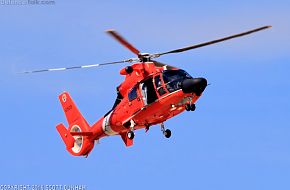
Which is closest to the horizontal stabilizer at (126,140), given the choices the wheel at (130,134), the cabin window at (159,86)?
the wheel at (130,134)

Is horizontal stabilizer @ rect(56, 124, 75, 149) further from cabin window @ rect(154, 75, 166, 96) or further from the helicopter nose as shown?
the helicopter nose

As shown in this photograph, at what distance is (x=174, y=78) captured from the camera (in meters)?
46.1

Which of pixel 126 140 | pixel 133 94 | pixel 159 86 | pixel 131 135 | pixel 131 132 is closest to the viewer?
pixel 159 86

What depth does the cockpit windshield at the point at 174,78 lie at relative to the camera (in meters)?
45.8

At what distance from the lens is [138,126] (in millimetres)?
48750

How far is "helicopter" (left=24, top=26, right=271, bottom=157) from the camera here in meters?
45.4

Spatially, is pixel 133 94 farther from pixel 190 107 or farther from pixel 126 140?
pixel 190 107

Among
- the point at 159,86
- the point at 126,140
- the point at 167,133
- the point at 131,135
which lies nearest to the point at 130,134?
the point at 131,135

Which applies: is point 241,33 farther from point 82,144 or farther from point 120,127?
point 82,144

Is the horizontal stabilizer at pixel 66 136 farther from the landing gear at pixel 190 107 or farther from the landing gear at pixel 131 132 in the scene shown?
the landing gear at pixel 190 107

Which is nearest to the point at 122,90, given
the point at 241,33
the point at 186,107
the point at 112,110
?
the point at 112,110

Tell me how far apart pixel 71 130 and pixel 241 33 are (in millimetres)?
16395

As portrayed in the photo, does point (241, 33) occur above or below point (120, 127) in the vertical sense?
above

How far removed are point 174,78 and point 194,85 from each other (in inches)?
73.7
